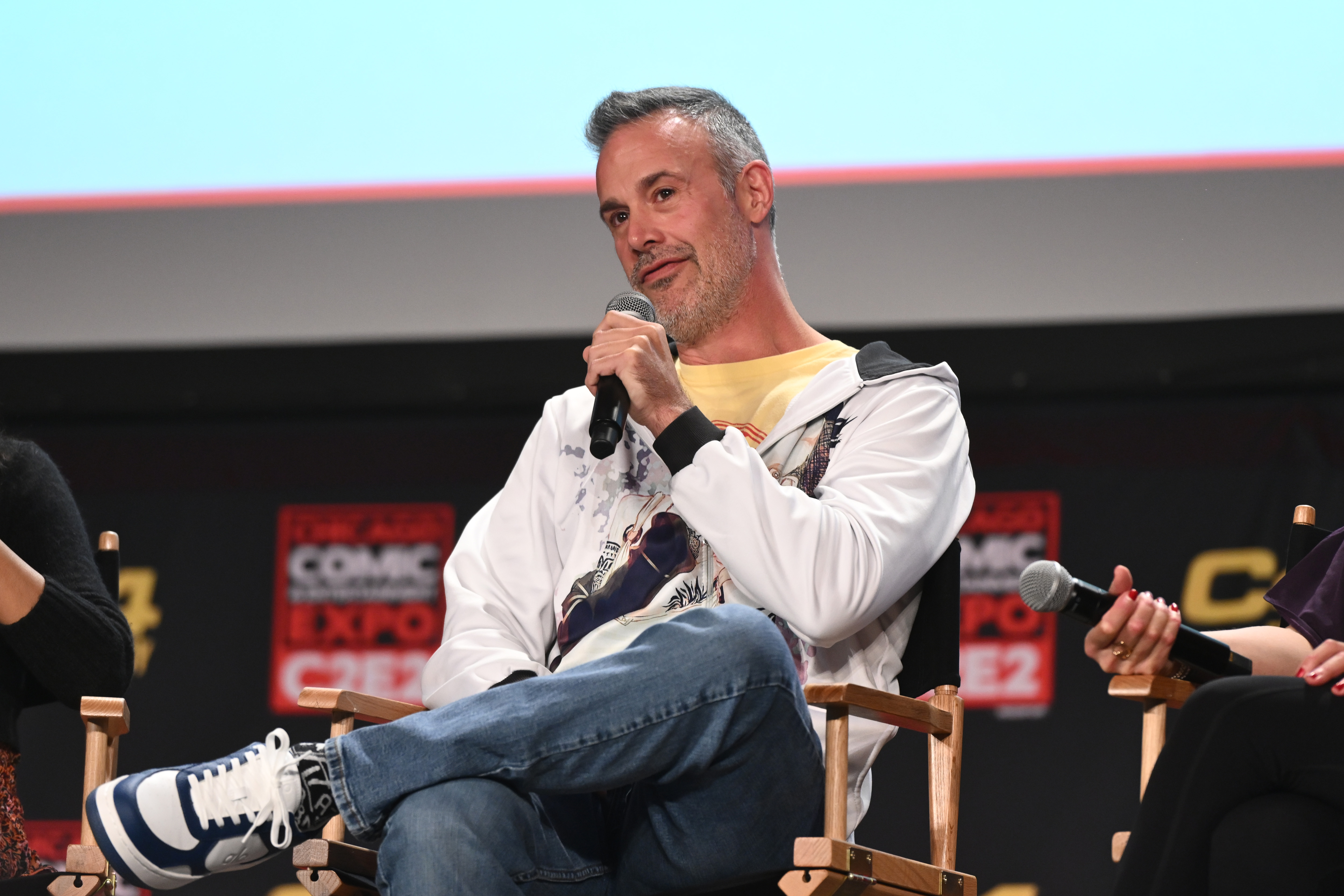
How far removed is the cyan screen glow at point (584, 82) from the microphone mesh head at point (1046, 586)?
5.90ft

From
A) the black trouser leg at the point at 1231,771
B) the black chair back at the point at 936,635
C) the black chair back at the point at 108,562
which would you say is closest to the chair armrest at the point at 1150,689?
the black trouser leg at the point at 1231,771

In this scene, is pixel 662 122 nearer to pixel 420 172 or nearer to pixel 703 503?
pixel 703 503

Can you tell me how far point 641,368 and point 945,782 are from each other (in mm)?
611

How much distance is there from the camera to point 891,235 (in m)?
3.16

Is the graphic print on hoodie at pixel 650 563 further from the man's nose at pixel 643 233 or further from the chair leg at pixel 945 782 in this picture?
the man's nose at pixel 643 233

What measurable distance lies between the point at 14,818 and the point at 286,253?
5.41 ft

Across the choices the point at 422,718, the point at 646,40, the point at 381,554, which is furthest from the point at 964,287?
the point at 422,718

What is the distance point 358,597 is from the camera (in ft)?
11.1

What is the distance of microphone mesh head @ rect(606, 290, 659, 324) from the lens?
195 centimetres

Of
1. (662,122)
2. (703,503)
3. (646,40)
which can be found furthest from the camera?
(646,40)

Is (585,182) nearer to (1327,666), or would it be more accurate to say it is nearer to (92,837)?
(92,837)

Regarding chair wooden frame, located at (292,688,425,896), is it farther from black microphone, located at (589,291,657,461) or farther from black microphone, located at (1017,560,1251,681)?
black microphone, located at (1017,560,1251,681)

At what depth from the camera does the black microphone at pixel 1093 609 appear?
140 centimetres

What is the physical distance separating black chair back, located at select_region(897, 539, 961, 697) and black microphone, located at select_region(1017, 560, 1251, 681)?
30cm
